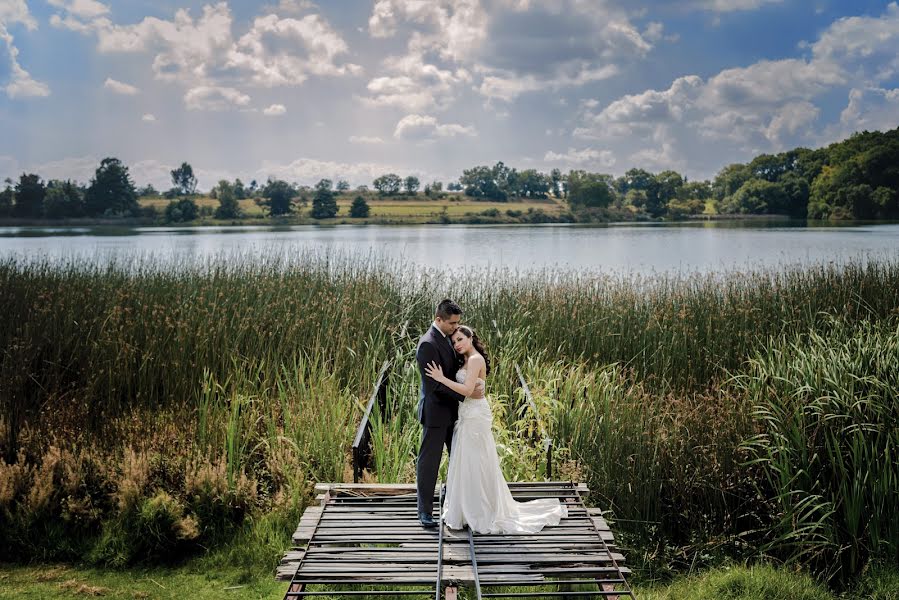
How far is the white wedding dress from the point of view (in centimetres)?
379

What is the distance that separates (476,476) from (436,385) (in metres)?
0.53

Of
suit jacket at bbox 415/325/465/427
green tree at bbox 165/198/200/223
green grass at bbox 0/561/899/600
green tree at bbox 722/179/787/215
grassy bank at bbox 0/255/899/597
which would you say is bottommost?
green grass at bbox 0/561/899/600

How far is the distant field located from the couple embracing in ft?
185

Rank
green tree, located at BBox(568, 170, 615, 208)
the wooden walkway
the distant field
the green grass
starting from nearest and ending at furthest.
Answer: the wooden walkway
the green grass
the distant field
green tree, located at BBox(568, 170, 615, 208)

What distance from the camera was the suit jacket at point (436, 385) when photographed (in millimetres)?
3908

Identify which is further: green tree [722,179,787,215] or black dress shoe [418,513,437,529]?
green tree [722,179,787,215]

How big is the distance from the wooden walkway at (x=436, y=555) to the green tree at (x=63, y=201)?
5307 cm

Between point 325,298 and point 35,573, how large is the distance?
464cm

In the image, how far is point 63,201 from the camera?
4975 centimetres

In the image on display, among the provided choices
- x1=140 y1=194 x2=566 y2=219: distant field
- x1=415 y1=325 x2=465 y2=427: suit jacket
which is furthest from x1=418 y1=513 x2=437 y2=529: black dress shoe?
x1=140 y1=194 x2=566 y2=219: distant field

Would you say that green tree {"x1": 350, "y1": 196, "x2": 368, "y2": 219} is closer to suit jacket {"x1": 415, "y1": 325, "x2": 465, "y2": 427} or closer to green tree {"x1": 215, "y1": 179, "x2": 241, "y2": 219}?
green tree {"x1": 215, "y1": 179, "x2": 241, "y2": 219}

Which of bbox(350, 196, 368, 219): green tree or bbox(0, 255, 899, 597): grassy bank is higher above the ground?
bbox(350, 196, 368, 219): green tree

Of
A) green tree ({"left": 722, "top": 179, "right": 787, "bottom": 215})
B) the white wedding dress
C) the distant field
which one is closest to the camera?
the white wedding dress

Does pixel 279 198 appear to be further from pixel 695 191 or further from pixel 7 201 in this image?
pixel 695 191
